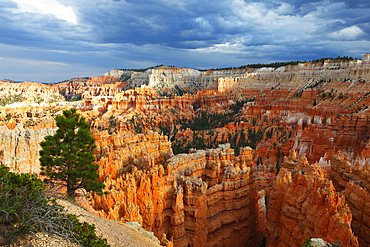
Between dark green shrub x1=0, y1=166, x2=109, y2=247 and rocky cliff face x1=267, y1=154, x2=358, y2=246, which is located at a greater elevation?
dark green shrub x1=0, y1=166, x2=109, y2=247

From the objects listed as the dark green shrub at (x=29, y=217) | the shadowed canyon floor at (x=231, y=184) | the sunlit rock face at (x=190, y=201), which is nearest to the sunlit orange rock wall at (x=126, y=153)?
the shadowed canyon floor at (x=231, y=184)

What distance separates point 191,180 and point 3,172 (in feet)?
38.2

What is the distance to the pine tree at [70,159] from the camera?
13.1 metres

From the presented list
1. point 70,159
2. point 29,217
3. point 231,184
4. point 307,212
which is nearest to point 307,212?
point 307,212

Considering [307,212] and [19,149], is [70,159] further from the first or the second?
[307,212]

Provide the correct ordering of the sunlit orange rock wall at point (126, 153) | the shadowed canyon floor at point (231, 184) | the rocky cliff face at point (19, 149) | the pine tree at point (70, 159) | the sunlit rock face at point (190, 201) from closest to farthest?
the shadowed canyon floor at point (231, 184) < the pine tree at point (70, 159) < the sunlit rock face at point (190, 201) < the rocky cliff face at point (19, 149) < the sunlit orange rock wall at point (126, 153)

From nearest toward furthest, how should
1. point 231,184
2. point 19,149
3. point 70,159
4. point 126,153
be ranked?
point 70,159, point 19,149, point 231,184, point 126,153

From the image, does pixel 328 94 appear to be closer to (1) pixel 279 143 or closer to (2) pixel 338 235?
(1) pixel 279 143

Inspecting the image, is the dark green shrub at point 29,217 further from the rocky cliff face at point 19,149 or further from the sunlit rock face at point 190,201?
the rocky cliff face at point 19,149

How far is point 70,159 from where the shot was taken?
13336 millimetres

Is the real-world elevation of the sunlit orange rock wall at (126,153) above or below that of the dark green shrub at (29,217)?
below

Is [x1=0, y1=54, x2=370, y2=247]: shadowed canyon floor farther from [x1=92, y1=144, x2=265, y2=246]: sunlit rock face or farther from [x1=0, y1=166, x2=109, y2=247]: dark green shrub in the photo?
[x1=0, y1=166, x2=109, y2=247]: dark green shrub

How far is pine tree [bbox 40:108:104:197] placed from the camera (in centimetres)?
1307

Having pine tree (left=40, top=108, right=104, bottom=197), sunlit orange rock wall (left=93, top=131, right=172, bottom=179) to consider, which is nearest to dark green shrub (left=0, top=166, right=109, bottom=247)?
pine tree (left=40, top=108, right=104, bottom=197)
